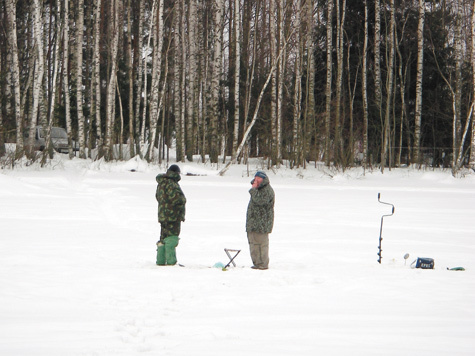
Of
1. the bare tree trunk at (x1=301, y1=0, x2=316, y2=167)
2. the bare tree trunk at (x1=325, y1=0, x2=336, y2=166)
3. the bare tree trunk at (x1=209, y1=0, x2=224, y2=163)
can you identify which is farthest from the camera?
the bare tree trunk at (x1=325, y1=0, x2=336, y2=166)

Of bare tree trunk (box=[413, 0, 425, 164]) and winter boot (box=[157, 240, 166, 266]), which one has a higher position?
bare tree trunk (box=[413, 0, 425, 164])

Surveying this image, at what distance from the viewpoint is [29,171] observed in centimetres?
2312

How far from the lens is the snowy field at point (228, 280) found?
5.46 m

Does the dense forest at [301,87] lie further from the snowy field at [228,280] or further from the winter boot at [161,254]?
the winter boot at [161,254]

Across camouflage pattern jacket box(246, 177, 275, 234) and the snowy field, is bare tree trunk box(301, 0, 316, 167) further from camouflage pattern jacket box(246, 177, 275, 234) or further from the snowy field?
camouflage pattern jacket box(246, 177, 275, 234)

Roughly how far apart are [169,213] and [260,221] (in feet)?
4.79

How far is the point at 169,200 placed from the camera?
9.48 meters

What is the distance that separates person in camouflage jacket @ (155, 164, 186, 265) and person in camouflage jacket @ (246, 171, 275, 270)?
3.79ft

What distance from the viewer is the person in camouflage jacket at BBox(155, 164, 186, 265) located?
31.1 feet

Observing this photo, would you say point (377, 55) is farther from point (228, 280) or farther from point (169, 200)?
point (228, 280)

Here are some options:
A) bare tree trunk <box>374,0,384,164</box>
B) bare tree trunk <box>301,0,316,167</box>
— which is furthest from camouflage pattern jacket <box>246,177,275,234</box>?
bare tree trunk <box>374,0,384,164</box>

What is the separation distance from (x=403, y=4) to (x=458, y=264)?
2312 cm

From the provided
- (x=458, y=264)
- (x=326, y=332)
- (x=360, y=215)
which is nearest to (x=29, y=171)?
(x=360, y=215)

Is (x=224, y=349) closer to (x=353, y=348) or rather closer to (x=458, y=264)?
(x=353, y=348)
